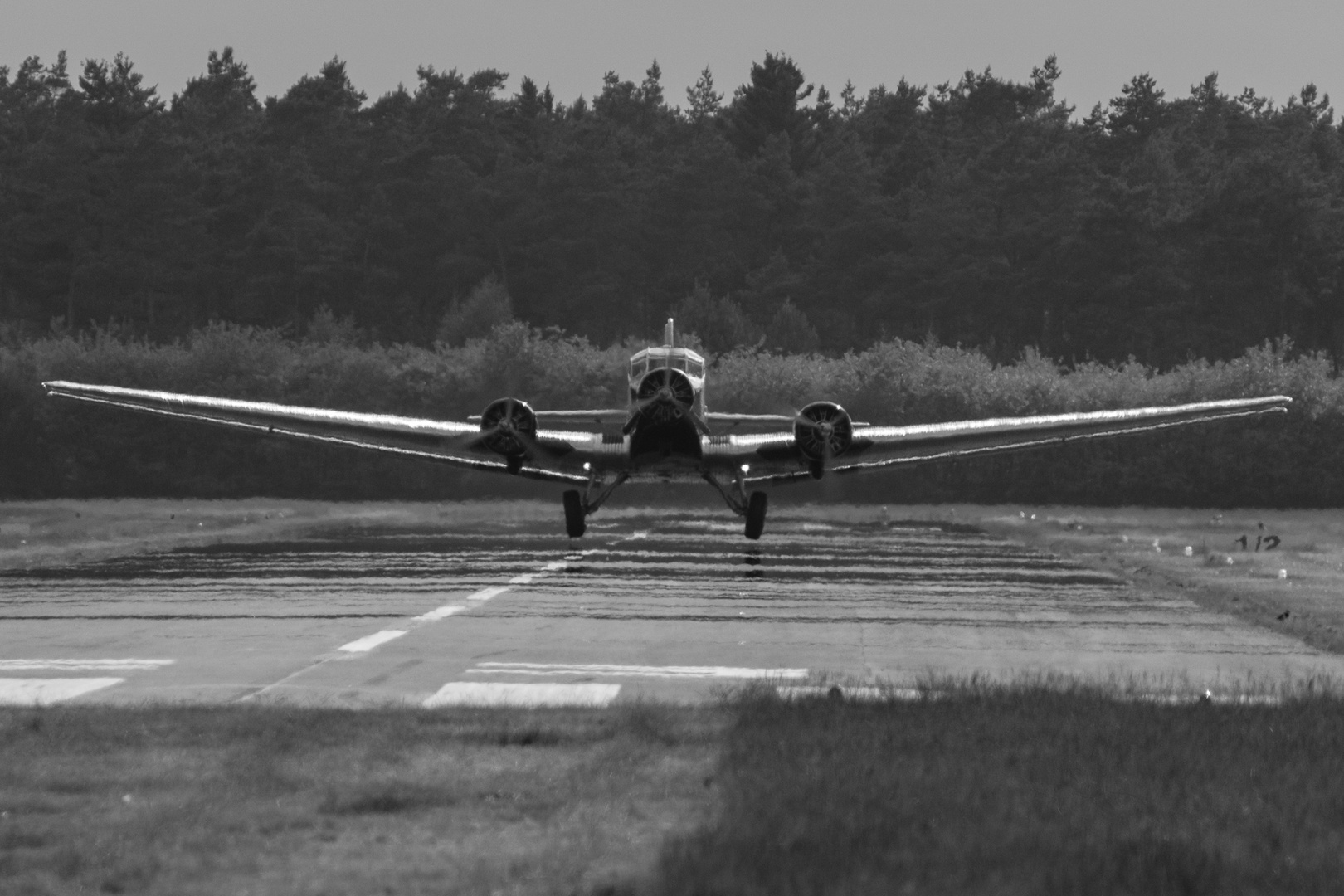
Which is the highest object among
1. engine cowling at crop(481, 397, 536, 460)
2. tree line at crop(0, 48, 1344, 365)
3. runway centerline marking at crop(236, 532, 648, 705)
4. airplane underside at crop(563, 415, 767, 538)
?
tree line at crop(0, 48, 1344, 365)

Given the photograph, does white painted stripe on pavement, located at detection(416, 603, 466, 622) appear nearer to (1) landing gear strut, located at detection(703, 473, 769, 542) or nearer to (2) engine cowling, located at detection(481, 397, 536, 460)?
(2) engine cowling, located at detection(481, 397, 536, 460)

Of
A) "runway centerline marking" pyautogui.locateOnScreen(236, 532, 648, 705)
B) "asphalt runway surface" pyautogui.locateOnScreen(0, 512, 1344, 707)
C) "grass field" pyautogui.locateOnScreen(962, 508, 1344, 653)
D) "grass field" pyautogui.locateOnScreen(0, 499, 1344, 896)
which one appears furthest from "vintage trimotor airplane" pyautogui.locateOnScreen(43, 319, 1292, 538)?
"grass field" pyautogui.locateOnScreen(0, 499, 1344, 896)

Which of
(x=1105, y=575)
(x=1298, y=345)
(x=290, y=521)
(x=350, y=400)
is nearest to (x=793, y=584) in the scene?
(x=1105, y=575)

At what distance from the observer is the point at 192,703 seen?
46.4 feet

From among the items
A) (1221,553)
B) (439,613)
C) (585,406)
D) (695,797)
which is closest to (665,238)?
(585,406)

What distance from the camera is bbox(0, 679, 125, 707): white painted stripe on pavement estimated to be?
1466 centimetres

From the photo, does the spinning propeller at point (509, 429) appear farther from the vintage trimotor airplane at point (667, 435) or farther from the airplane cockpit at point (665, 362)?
the airplane cockpit at point (665, 362)

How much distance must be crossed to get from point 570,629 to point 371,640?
8.30 ft

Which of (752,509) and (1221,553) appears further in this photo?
(1221,553)

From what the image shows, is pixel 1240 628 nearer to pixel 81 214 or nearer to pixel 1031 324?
pixel 1031 324

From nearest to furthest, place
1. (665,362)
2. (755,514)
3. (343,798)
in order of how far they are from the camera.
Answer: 1. (343,798)
2. (665,362)
3. (755,514)

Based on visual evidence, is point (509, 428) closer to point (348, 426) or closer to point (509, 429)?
point (509, 429)

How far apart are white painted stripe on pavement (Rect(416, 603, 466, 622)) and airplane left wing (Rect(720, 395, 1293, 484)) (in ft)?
35.0

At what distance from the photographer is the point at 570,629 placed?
21.0 meters
